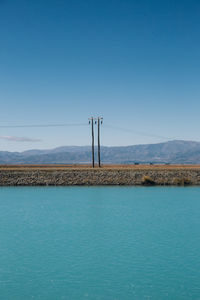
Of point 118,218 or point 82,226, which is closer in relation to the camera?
point 82,226

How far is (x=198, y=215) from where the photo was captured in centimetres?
2734

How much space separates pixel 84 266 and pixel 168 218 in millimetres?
12593

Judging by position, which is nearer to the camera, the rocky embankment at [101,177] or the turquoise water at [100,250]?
the turquoise water at [100,250]

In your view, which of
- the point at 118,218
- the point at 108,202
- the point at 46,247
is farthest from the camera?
the point at 108,202

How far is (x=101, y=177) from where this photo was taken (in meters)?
50.8

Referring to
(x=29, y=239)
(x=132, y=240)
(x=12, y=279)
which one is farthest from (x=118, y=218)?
(x=12, y=279)

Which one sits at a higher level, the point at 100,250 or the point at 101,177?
the point at 101,177

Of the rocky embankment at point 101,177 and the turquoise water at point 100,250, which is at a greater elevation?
the rocky embankment at point 101,177

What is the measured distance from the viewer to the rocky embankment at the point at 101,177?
49688 mm

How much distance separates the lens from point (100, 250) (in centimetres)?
1747

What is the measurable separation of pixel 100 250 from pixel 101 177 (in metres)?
33.3

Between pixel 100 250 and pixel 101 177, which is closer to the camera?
pixel 100 250

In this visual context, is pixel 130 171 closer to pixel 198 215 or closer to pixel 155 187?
pixel 155 187

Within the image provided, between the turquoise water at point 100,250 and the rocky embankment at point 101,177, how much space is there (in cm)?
1547
